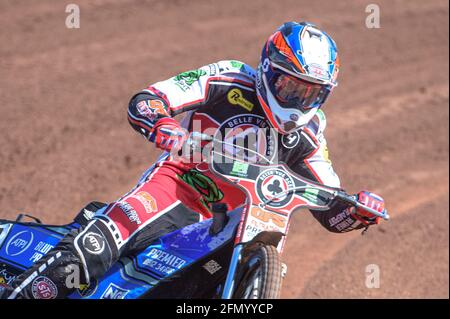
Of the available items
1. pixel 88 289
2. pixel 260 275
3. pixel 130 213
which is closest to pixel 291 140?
A: pixel 130 213

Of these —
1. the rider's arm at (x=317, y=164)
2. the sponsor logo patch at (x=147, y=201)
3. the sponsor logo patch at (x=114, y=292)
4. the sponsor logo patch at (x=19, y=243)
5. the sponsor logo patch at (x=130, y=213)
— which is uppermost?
the rider's arm at (x=317, y=164)

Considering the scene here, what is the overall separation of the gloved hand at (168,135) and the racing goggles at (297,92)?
34.7 inches

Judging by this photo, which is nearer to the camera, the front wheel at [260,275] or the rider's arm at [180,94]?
the front wheel at [260,275]

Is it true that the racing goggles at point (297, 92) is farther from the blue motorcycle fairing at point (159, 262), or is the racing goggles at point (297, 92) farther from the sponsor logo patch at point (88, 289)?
the sponsor logo patch at point (88, 289)

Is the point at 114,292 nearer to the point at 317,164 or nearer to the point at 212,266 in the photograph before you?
the point at 212,266

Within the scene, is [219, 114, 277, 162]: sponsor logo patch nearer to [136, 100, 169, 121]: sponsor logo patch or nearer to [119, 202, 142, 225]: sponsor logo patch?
[136, 100, 169, 121]: sponsor logo patch

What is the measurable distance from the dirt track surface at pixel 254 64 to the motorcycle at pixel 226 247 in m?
2.81

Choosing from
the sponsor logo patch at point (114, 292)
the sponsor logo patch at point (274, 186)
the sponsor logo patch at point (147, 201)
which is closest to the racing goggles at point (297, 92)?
the sponsor logo patch at point (274, 186)

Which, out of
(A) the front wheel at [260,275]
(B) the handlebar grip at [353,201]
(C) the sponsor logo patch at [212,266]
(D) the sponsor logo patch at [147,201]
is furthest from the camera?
(D) the sponsor logo patch at [147,201]

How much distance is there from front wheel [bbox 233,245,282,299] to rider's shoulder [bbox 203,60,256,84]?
5.34 ft

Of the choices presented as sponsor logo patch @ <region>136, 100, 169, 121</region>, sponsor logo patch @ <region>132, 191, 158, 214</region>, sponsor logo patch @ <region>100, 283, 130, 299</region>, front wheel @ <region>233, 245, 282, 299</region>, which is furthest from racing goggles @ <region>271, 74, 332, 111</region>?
sponsor logo patch @ <region>100, 283, 130, 299</region>

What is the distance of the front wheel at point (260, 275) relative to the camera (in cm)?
426

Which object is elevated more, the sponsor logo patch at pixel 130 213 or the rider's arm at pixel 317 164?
the rider's arm at pixel 317 164

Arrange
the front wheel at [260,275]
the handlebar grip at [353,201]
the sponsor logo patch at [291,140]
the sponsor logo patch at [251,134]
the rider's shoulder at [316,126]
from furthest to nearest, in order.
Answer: the rider's shoulder at [316,126]
the sponsor logo patch at [291,140]
the sponsor logo patch at [251,134]
the handlebar grip at [353,201]
the front wheel at [260,275]
